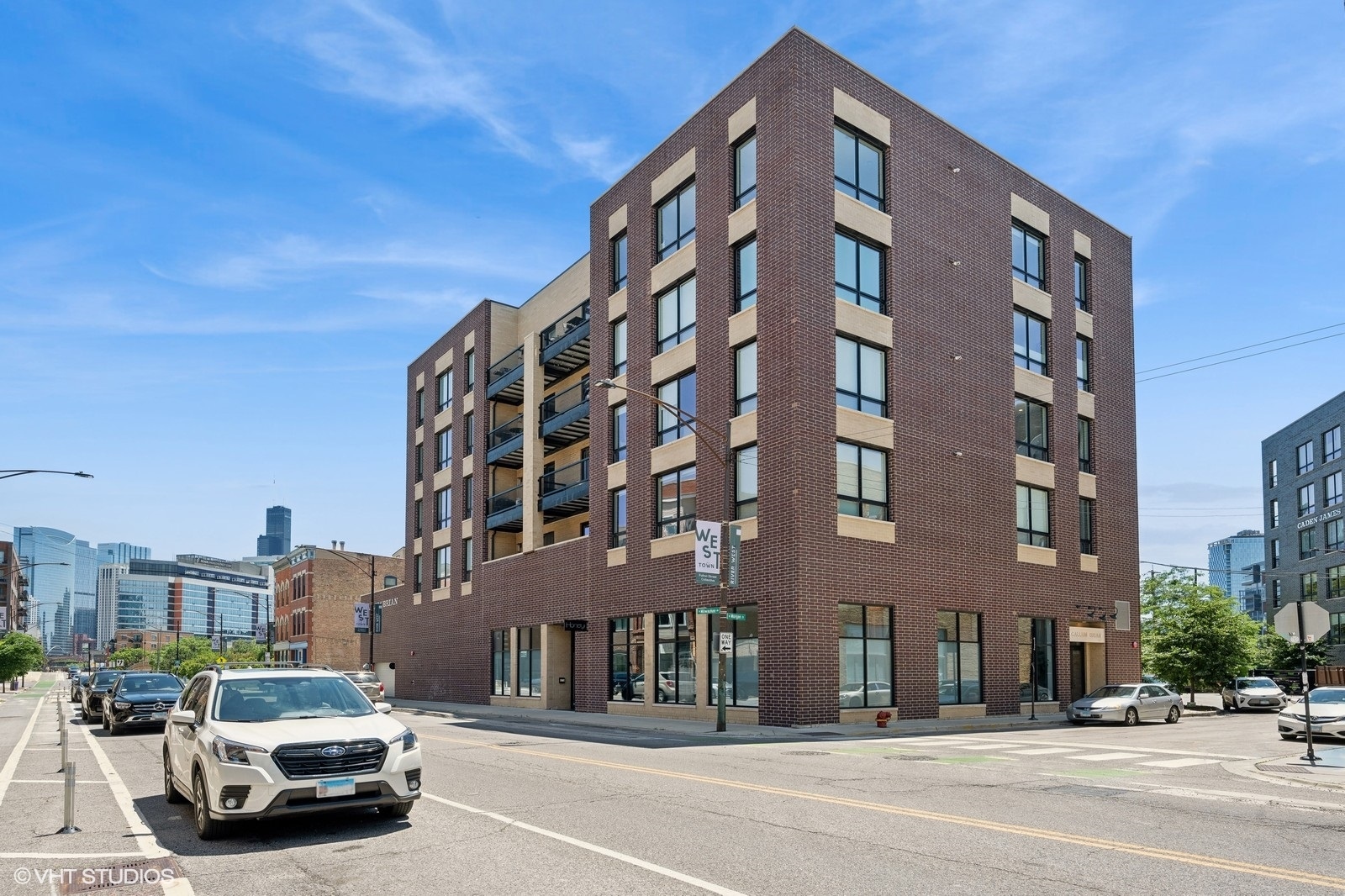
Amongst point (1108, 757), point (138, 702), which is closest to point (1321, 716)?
point (1108, 757)

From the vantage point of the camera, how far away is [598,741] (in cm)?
2480

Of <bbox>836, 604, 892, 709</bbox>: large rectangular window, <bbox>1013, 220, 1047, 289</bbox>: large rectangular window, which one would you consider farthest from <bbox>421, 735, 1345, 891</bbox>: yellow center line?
<bbox>1013, 220, 1047, 289</bbox>: large rectangular window

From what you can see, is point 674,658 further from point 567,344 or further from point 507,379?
point 507,379

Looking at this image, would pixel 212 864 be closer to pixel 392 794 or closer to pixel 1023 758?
pixel 392 794

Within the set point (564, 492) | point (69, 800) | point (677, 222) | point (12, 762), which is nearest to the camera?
point (69, 800)

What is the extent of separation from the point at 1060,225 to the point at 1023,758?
1053 inches

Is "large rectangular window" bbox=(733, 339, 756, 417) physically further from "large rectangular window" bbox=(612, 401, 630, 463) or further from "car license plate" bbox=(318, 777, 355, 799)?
"car license plate" bbox=(318, 777, 355, 799)

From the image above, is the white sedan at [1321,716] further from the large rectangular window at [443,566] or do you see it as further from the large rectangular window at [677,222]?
the large rectangular window at [443,566]

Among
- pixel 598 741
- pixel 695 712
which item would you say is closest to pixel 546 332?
pixel 695 712

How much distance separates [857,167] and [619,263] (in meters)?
10.4

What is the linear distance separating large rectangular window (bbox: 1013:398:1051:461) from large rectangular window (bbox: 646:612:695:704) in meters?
12.9

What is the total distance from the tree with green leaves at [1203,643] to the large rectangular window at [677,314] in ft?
84.3

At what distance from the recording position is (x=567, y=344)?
4453 cm

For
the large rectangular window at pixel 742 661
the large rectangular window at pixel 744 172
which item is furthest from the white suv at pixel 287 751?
the large rectangular window at pixel 744 172
